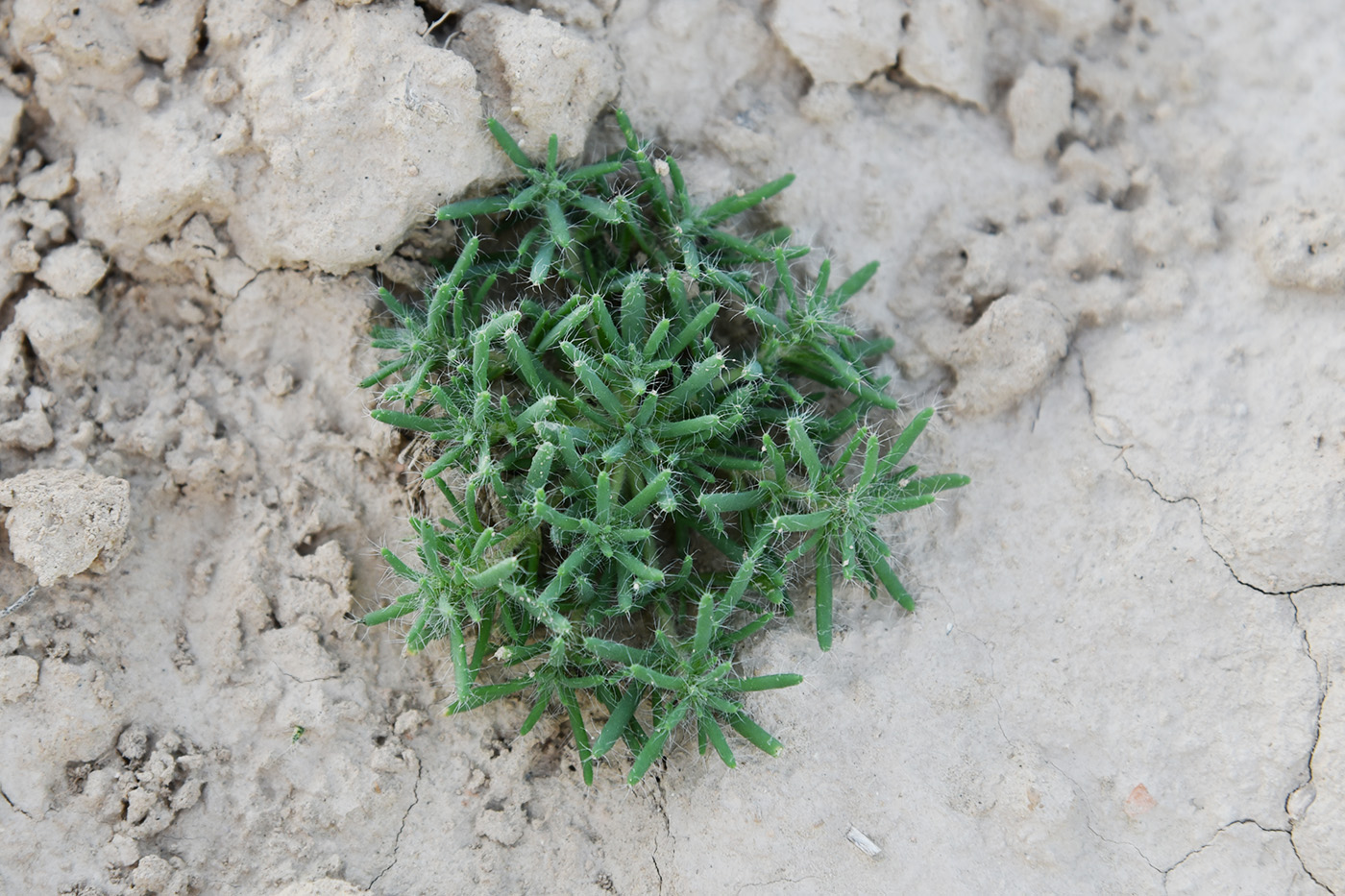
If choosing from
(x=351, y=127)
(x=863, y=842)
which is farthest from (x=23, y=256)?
(x=863, y=842)

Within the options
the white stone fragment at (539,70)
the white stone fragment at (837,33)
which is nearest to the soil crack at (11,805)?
the white stone fragment at (539,70)

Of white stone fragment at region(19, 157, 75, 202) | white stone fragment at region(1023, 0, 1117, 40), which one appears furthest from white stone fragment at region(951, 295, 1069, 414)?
white stone fragment at region(19, 157, 75, 202)

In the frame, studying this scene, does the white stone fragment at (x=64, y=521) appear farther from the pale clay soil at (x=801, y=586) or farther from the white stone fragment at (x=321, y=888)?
the white stone fragment at (x=321, y=888)

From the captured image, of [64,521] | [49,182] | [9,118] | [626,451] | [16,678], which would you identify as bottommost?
[16,678]

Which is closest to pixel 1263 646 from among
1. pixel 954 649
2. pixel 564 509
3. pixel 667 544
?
pixel 954 649

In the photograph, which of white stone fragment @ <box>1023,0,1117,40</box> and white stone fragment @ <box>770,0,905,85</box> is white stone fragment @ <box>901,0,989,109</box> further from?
white stone fragment @ <box>1023,0,1117,40</box>

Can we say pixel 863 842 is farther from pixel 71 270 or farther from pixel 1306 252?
pixel 71 270
